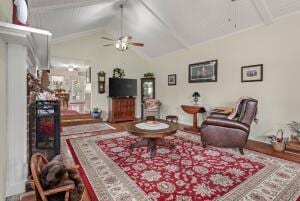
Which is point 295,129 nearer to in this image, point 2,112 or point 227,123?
point 227,123

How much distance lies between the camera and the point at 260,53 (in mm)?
3910

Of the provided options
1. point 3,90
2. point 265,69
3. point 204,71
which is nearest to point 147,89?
point 204,71

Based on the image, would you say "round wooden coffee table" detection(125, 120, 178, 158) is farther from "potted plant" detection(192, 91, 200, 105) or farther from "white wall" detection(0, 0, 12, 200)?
"potted plant" detection(192, 91, 200, 105)

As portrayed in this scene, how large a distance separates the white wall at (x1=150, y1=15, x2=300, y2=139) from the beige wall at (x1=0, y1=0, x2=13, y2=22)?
457 centimetres

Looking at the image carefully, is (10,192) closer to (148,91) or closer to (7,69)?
(7,69)

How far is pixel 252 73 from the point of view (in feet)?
13.3

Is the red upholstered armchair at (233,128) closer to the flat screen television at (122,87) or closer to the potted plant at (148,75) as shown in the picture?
the flat screen television at (122,87)

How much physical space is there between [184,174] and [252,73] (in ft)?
10.4

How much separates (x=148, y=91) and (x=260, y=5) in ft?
16.0

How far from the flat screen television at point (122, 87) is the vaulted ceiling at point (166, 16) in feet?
5.83

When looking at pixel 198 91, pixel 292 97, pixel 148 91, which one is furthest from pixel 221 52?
pixel 148 91

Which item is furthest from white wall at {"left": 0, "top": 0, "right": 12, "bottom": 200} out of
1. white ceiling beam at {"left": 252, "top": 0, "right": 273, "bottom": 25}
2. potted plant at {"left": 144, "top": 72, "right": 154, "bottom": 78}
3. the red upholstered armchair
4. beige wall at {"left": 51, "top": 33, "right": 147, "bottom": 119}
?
potted plant at {"left": 144, "top": 72, "right": 154, "bottom": 78}

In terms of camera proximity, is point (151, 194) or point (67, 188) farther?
point (151, 194)

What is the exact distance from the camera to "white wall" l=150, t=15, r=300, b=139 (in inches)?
135
